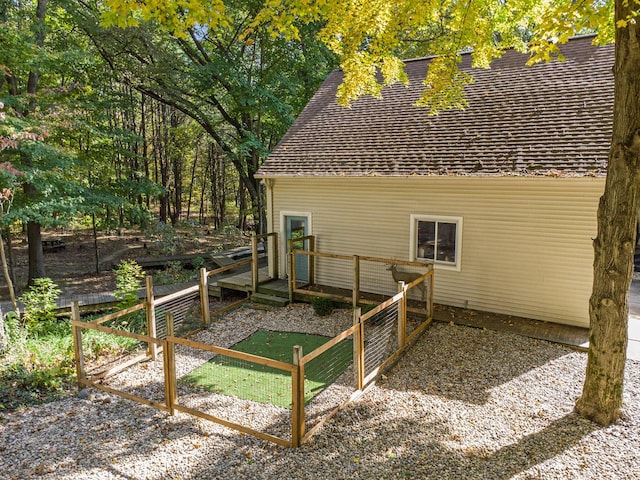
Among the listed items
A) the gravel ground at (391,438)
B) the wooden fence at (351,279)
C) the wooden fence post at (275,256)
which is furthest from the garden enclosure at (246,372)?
the wooden fence post at (275,256)

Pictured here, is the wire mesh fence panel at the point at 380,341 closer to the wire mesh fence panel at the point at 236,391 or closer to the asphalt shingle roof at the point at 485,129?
the wire mesh fence panel at the point at 236,391

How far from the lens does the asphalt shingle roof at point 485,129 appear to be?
820cm

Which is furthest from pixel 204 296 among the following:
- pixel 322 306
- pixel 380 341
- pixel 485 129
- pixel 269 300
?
pixel 485 129

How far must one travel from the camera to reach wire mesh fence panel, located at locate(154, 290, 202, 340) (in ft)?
25.3

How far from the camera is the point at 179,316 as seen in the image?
27.5ft

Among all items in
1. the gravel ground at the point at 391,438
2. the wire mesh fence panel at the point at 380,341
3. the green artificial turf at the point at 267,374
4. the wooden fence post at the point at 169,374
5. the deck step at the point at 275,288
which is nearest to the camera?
the gravel ground at the point at 391,438

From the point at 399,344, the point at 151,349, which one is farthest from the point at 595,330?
the point at 151,349

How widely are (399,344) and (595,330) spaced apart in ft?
9.88

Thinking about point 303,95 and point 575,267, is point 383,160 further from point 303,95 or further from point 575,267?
point 303,95

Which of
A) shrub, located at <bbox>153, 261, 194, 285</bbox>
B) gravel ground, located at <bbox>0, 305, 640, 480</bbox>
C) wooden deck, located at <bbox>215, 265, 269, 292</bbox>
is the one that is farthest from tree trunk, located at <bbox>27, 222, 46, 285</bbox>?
gravel ground, located at <bbox>0, 305, 640, 480</bbox>

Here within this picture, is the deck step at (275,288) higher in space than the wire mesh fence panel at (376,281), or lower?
lower

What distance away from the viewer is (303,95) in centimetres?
1800

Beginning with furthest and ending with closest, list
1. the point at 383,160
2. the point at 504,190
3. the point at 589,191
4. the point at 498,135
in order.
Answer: the point at 383,160, the point at 498,135, the point at 504,190, the point at 589,191

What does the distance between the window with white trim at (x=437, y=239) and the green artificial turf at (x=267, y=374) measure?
9.42 ft
